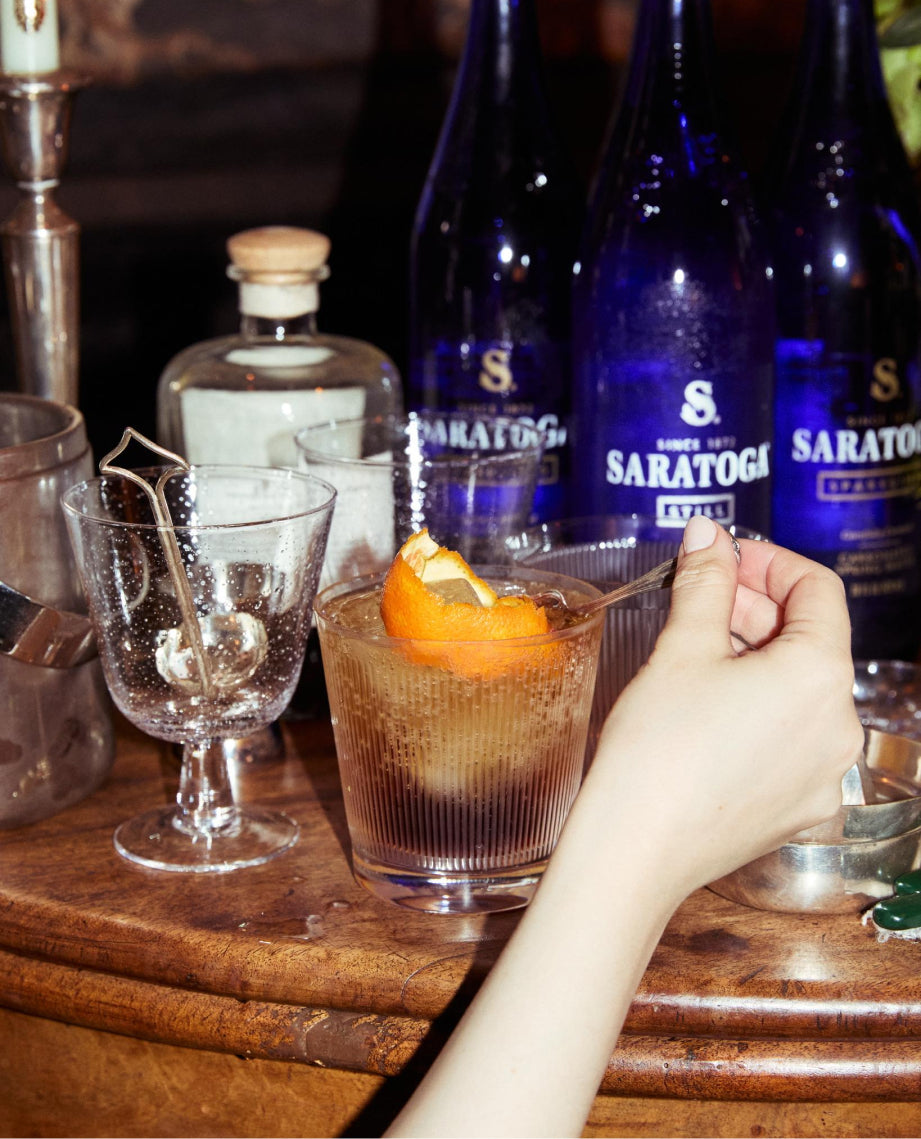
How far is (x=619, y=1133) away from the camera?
512 mm

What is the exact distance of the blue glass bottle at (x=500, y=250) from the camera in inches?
32.0

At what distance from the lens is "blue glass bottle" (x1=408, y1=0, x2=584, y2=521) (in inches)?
32.0

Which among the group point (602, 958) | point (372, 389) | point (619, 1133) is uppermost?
point (372, 389)

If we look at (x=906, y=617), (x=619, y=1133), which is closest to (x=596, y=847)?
(x=619, y=1133)

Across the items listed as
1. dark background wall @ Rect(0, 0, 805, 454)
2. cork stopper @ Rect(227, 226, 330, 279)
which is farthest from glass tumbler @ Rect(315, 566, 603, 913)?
dark background wall @ Rect(0, 0, 805, 454)

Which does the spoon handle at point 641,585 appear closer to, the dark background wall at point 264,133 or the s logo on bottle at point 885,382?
the s logo on bottle at point 885,382

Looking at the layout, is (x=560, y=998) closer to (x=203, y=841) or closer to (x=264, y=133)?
(x=203, y=841)

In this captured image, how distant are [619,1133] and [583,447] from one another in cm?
39

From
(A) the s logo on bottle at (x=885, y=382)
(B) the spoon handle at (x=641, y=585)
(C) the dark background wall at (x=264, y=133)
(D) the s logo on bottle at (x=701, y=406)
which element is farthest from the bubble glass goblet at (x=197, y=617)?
(C) the dark background wall at (x=264, y=133)

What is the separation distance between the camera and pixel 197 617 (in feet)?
1.89

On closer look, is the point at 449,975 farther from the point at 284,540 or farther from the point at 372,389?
the point at 372,389

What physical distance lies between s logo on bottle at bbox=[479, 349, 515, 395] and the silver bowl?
0.34 meters

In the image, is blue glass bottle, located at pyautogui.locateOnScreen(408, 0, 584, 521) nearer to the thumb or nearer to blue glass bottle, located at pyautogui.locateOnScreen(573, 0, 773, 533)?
blue glass bottle, located at pyautogui.locateOnScreen(573, 0, 773, 533)

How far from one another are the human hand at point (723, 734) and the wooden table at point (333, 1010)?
3.0 inches
